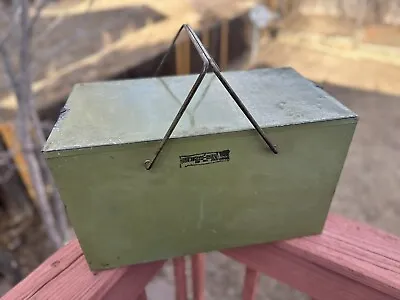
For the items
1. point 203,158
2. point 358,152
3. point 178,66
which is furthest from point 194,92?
point 178,66

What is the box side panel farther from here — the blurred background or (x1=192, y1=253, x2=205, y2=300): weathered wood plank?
the blurred background

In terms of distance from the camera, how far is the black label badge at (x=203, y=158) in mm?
401

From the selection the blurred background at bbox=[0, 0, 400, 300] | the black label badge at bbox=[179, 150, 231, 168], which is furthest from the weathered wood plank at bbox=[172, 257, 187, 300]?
the blurred background at bbox=[0, 0, 400, 300]

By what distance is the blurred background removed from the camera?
4.60 ft

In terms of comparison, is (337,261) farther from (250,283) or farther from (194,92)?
(194,92)

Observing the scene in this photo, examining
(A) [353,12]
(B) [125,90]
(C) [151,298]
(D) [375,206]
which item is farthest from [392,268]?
(A) [353,12]

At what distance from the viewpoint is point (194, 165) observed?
1.34 feet

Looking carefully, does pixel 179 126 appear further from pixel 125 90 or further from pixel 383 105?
pixel 383 105

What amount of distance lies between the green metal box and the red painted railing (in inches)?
0.9

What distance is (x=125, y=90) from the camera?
50cm

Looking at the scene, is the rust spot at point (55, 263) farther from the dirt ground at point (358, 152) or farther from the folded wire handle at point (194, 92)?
the dirt ground at point (358, 152)

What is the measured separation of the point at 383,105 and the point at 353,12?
1.03 meters

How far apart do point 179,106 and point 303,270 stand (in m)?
0.27

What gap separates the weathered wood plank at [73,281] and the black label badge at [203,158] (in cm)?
18
